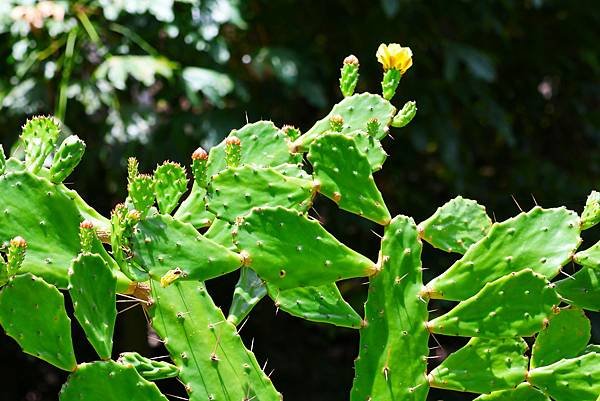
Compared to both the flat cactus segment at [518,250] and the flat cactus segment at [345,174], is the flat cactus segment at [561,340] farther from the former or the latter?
the flat cactus segment at [345,174]

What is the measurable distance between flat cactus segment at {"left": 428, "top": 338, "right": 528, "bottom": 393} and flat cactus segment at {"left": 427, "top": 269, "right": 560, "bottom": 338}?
0.07 meters

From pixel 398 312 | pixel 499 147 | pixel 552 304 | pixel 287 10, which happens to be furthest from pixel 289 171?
pixel 499 147

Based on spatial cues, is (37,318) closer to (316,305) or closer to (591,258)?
(316,305)

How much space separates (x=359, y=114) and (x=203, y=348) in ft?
1.61

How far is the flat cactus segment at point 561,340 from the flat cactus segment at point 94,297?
2.30 ft

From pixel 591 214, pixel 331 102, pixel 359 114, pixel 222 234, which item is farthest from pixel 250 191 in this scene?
pixel 331 102

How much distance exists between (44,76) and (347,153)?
2195 millimetres

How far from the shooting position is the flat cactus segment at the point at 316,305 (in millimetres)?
1479

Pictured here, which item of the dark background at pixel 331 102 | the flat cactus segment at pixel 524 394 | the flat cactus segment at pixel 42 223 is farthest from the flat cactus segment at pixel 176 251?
the dark background at pixel 331 102

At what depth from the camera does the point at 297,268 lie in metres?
→ 1.40

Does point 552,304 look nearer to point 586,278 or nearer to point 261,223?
point 586,278

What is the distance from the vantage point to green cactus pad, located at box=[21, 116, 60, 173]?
1476mm

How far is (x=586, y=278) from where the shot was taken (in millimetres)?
1536

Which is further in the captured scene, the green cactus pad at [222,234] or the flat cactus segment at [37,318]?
the green cactus pad at [222,234]
